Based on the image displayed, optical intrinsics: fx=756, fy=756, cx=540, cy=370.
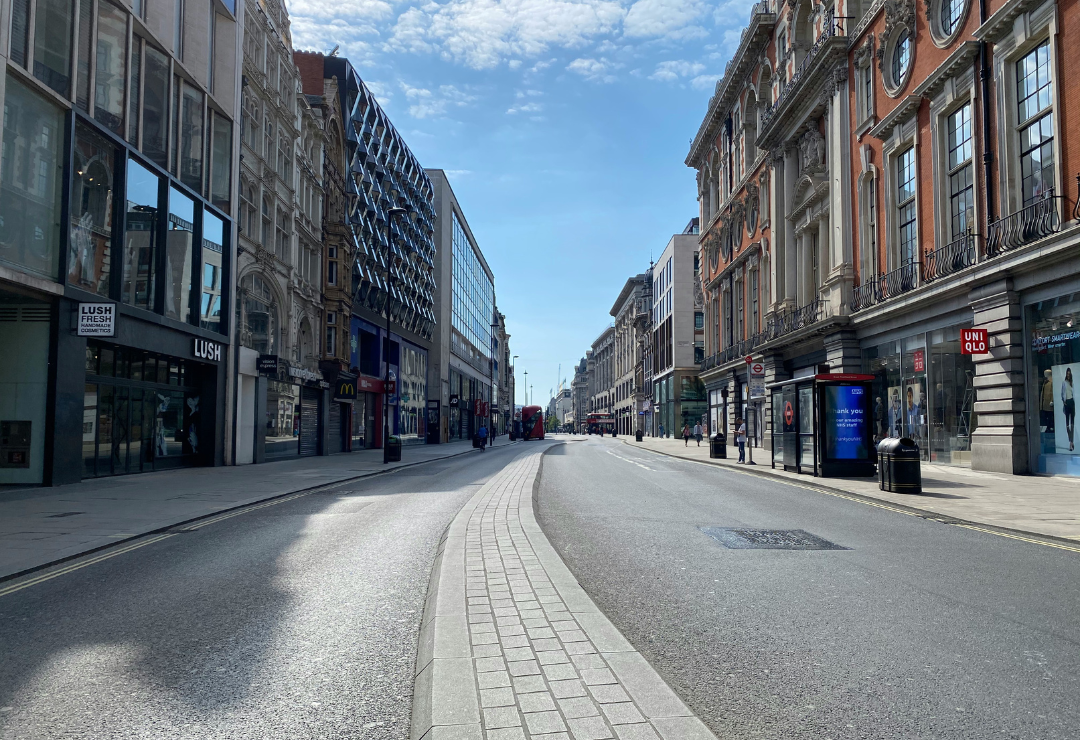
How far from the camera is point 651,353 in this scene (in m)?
91.6

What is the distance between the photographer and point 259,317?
28.1 meters

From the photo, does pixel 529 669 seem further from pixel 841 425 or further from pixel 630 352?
pixel 630 352

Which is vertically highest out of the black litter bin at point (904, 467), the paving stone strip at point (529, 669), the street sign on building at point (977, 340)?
the street sign on building at point (977, 340)

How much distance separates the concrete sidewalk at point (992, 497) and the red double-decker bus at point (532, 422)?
5630 cm

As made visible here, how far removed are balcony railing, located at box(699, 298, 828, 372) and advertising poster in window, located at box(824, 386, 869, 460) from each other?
12.2 m

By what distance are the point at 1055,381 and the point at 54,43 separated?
23.3 meters

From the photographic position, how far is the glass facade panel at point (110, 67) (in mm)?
17750

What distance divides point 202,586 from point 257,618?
1484mm

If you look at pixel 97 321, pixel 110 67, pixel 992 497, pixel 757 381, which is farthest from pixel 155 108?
pixel 992 497

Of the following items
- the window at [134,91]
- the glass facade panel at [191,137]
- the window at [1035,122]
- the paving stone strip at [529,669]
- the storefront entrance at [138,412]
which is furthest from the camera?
the glass facade panel at [191,137]

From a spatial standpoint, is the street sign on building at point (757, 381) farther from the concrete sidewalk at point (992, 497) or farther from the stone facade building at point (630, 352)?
the stone facade building at point (630, 352)

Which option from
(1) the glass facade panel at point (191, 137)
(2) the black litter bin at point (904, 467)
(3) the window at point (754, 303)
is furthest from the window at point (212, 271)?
(3) the window at point (754, 303)

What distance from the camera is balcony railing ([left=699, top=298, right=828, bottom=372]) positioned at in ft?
107

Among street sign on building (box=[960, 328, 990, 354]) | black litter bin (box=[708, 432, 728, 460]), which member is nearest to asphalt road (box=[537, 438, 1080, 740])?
street sign on building (box=[960, 328, 990, 354])
